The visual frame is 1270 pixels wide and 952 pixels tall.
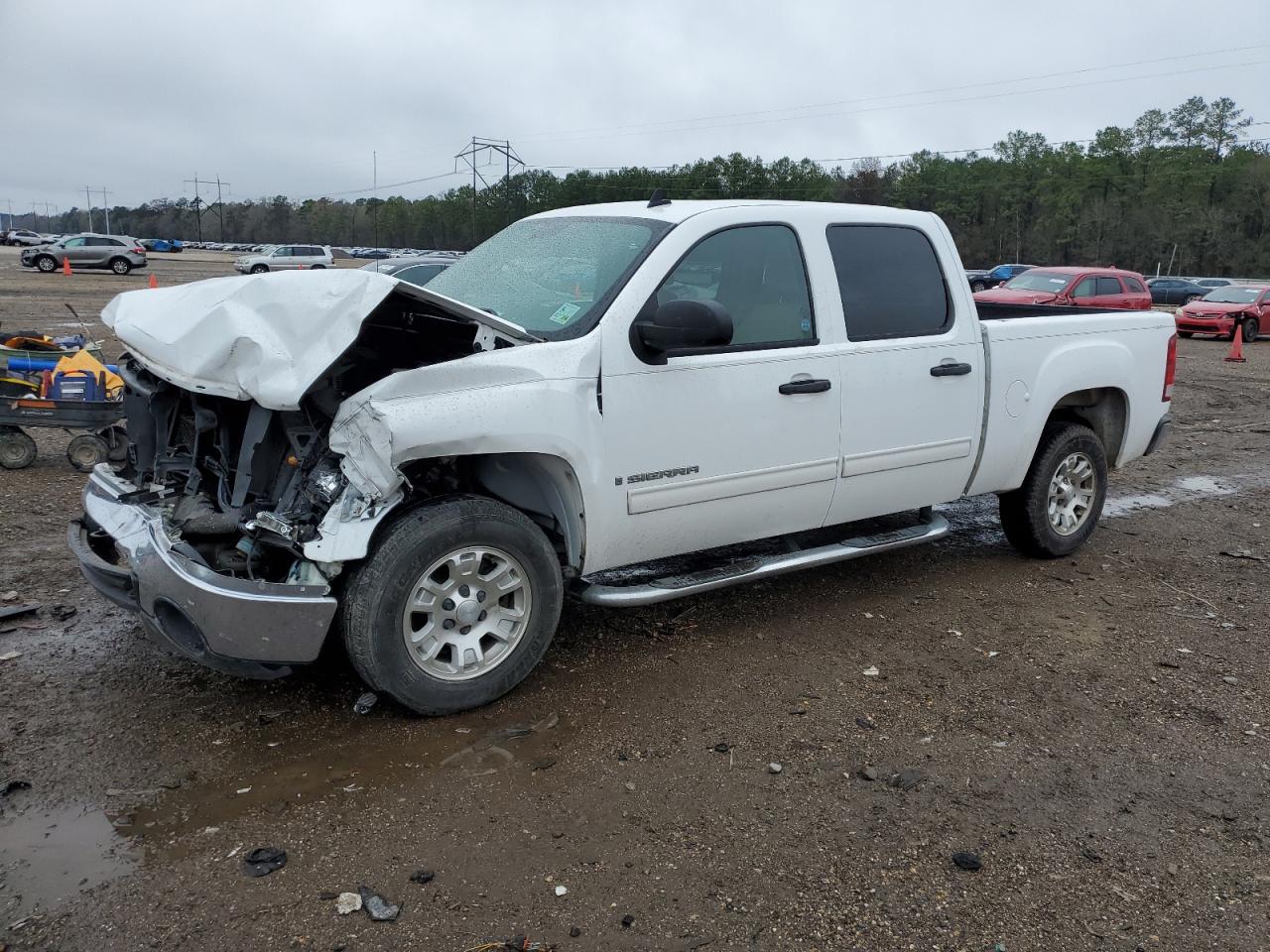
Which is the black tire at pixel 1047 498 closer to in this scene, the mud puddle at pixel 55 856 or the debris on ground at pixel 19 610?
the mud puddle at pixel 55 856

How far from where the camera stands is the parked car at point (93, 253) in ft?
134

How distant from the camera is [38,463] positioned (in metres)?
7.96

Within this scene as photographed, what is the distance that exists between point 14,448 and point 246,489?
4.89 metres

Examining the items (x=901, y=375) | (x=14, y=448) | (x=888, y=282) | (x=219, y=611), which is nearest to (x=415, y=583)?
(x=219, y=611)

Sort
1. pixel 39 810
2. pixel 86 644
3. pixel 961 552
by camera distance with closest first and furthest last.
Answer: pixel 39 810 < pixel 86 644 < pixel 961 552

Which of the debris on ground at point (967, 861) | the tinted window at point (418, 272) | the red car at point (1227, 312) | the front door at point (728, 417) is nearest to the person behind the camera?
the debris on ground at point (967, 861)

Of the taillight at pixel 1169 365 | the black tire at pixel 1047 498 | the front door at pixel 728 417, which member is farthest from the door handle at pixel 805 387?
the taillight at pixel 1169 365

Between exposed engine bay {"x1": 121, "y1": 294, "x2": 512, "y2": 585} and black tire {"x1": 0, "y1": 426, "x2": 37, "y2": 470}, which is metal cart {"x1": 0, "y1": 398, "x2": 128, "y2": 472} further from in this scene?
exposed engine bay {"x1": 121, "y1": 294, "x2": 512, "y2": 585}

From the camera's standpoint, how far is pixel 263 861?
3051 millimetres

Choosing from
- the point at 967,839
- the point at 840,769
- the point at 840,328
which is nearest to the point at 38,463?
the point at 840,328

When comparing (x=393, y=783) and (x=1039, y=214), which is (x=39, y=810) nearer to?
(x=393, y=783)

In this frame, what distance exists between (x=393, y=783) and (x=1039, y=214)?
93.1 meters

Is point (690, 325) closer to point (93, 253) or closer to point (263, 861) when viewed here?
point (263, 861)

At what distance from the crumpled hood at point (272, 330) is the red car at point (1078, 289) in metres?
19.2
